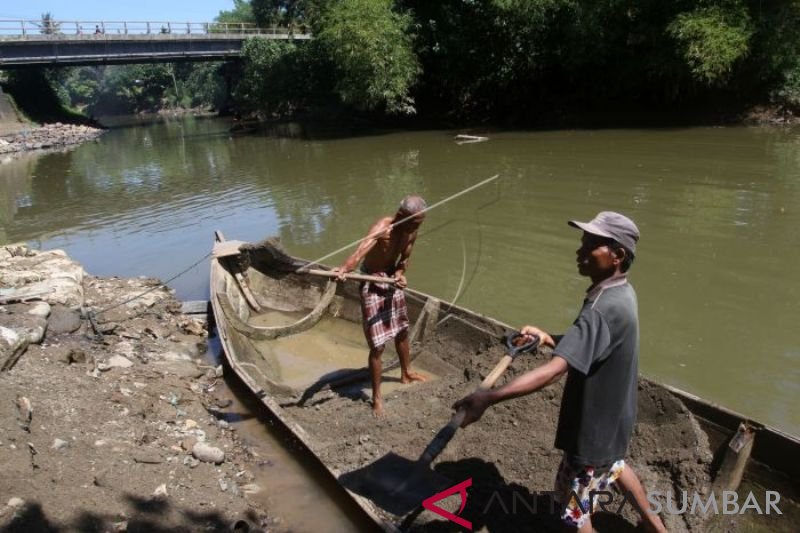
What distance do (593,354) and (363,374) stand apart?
3591mm

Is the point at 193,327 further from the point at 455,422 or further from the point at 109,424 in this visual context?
the point at 455,422

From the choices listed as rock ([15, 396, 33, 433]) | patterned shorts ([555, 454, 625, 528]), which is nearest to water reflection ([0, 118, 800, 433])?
patterned shorts ([555, 454, 625, 528])

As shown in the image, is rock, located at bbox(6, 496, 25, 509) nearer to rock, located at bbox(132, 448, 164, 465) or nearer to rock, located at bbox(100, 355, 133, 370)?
rock, located at bbox(132, 448, 164, 465)

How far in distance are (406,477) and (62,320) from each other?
4702 mm

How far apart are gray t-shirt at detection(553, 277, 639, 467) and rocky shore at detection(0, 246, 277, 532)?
2193 mm

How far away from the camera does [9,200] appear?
17.6 meters

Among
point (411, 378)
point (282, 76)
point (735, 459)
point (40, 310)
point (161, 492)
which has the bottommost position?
point (411, 378)

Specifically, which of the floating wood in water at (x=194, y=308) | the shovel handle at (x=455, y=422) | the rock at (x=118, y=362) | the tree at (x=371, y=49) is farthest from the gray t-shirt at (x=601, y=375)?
the tree at (x=371, y=49)

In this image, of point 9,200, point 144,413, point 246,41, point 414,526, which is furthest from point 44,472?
point 246,41

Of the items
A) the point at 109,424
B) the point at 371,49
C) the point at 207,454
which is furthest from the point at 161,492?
the point at 371,49

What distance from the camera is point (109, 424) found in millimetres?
4227

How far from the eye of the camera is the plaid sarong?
4.75 m

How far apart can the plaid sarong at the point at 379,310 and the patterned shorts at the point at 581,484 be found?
2390 mm

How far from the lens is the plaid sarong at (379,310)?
187 inches
